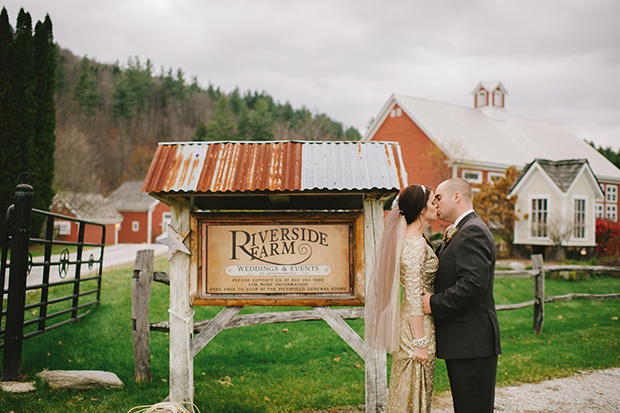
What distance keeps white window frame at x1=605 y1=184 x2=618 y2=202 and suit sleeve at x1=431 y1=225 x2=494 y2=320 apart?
3303 centimetres

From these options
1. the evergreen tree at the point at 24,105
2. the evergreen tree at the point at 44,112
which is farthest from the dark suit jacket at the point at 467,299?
the evergreen tree at the point at 44,112

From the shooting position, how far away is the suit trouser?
11.2ft

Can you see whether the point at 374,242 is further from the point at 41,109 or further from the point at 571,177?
the point at 41,109

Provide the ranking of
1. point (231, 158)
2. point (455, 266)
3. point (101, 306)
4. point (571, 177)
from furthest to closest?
point (571, 177)
point (101, 306)
point (231, 158)
point (455, 266)

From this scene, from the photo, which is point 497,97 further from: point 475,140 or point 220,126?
point 220,126

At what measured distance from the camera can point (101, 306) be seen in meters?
8.81

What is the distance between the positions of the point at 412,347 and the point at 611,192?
34.0m

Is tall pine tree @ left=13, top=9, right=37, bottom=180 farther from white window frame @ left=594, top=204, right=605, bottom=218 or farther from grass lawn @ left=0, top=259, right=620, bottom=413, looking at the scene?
white window frame @ left=594, top=204, right=605, bottom=218

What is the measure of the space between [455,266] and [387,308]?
607mm

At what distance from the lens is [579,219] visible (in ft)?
68.3

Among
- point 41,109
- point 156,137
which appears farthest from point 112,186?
point 41,109

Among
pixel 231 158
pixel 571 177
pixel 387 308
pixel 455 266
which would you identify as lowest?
pixel 387 308

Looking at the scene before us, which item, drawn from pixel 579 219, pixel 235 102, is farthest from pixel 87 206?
pixel 235 102

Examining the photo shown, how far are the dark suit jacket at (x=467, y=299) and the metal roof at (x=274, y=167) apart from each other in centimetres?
83
